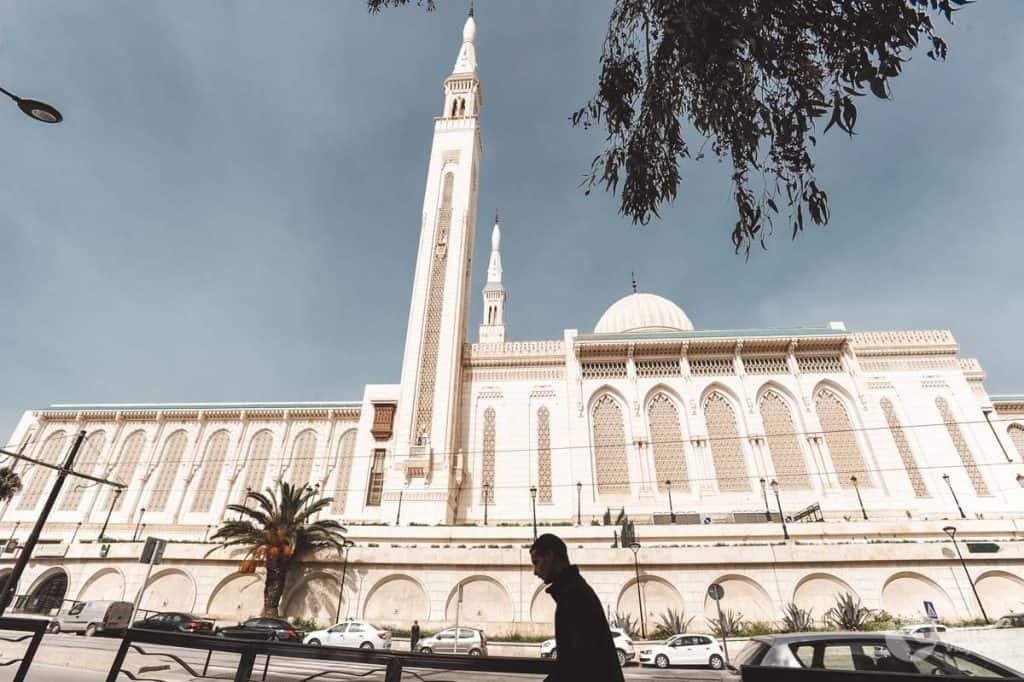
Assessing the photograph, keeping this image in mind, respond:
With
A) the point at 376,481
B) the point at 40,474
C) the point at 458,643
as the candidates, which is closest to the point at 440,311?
the point at 376,481

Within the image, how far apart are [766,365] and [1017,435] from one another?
19.0 metres

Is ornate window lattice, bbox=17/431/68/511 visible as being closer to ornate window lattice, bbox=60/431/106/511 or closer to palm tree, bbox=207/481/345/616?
ornate window lattice, bbox=60/431/106/511

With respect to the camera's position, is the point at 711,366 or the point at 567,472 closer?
the point at 567,472

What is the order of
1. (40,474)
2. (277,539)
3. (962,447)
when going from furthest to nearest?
(40,474)
(962,447)
(277,539)

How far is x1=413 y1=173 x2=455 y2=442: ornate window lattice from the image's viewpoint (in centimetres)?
2959

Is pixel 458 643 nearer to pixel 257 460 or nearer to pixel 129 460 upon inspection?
pixel 257 460

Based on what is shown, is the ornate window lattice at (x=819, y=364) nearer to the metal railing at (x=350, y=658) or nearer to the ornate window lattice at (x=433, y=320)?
the ornate window lattice at (x=433, y=320)

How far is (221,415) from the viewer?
37.6 metres

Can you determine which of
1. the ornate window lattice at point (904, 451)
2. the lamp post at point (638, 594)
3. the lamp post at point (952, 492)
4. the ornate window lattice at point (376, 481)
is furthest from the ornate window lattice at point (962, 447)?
the ornate window lattice at point (376, 481)

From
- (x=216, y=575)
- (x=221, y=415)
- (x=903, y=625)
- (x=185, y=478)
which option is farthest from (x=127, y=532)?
(x=903, y=625)

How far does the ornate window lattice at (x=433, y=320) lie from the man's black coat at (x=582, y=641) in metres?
27.6

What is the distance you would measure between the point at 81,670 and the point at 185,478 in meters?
32.4

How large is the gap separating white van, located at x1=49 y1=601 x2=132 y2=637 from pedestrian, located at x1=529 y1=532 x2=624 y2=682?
18.4 meters

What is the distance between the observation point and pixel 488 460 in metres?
29.7
